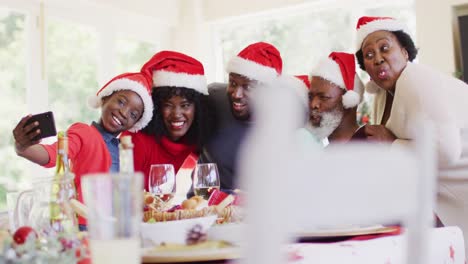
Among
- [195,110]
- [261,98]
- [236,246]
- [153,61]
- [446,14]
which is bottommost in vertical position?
[236,246]

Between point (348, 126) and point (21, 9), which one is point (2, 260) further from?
point (21, 9)

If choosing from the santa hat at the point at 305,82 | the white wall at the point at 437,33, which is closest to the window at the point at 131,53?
the white wall at the point at 437,33

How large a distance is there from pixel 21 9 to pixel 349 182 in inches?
160

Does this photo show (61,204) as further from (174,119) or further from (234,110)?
(234,110)

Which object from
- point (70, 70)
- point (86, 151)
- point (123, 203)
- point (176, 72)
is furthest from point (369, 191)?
point (70, 70)

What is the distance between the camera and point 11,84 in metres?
4.04

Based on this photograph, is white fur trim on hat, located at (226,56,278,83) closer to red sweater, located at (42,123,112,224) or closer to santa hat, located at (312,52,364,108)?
santa hat, located at (312,52,364,108)

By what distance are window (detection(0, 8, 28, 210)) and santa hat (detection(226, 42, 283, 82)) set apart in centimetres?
218

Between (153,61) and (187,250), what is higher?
(153,61)

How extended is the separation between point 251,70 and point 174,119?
1.25 feet

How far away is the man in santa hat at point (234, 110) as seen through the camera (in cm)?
225

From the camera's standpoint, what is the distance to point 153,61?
232 centimetres

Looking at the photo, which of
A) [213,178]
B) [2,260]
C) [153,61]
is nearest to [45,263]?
[2,260]

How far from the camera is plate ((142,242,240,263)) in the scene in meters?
Result: 0.78
